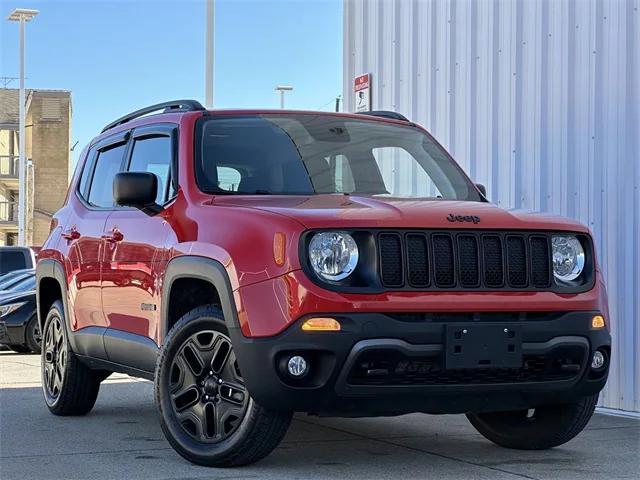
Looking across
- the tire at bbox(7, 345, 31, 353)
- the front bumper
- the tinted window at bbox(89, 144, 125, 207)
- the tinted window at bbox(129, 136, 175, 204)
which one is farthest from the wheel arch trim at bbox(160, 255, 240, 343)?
the tire at bbox(7, 345, 31, 353)

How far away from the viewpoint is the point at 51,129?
57.0m

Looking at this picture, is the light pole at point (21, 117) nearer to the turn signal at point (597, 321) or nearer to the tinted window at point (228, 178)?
the tinted window at point (228, 178)

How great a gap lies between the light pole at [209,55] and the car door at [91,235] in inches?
331

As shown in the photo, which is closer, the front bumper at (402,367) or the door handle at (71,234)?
the front bumper at (402,367)

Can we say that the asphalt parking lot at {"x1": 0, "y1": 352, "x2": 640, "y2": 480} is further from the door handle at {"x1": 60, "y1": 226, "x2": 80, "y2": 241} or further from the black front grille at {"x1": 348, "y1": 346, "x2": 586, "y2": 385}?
the door handle at {"x1": 60, "y1": 226, "x2": 80, "y2": 241}

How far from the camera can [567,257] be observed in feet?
19.9

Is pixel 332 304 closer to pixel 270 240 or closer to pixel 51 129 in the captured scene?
pixel 270 240

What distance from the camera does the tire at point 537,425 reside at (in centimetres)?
641

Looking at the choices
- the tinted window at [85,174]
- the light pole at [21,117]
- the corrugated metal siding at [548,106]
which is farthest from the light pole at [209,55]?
the light pole at [21,117]

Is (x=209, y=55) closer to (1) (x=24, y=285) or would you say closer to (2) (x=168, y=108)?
(1) (x=24, y=285)

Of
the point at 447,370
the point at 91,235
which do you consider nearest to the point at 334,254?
the point at 447,370

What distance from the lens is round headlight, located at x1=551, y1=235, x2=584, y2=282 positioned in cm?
604

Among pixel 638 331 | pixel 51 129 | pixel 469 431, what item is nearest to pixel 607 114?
pixel 638 331

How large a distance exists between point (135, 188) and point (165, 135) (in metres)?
0.60
